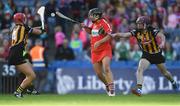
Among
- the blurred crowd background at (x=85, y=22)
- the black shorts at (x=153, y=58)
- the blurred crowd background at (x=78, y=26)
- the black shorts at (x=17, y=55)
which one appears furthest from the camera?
the blurred crowd background at (x=85, y=22)

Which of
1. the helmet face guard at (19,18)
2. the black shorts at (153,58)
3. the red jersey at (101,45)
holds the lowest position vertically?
the black shorts at (153,58)

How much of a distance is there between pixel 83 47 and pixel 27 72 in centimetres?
720

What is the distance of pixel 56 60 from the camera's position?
81.7ft

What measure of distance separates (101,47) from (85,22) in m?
7.64

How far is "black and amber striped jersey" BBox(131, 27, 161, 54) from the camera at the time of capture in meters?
19.7

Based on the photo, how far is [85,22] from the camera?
2695cm

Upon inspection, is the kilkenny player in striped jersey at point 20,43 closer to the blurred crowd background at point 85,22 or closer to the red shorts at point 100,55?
the red shorts at point 100,55

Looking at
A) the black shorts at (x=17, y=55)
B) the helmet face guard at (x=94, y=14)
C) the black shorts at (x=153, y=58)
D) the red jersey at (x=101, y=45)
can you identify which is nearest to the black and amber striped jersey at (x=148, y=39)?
the black shorts at (x=153, y=58)

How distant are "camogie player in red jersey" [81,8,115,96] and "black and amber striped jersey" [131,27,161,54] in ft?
2.95

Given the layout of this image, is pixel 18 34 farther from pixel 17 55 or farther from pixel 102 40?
pixel 102 40

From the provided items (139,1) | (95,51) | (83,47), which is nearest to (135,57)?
(83,47)

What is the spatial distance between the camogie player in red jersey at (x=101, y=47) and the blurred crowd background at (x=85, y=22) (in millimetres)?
5624

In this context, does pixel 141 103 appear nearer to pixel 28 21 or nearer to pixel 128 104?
pixel 128 104

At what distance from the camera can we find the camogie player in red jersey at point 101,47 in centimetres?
1914
